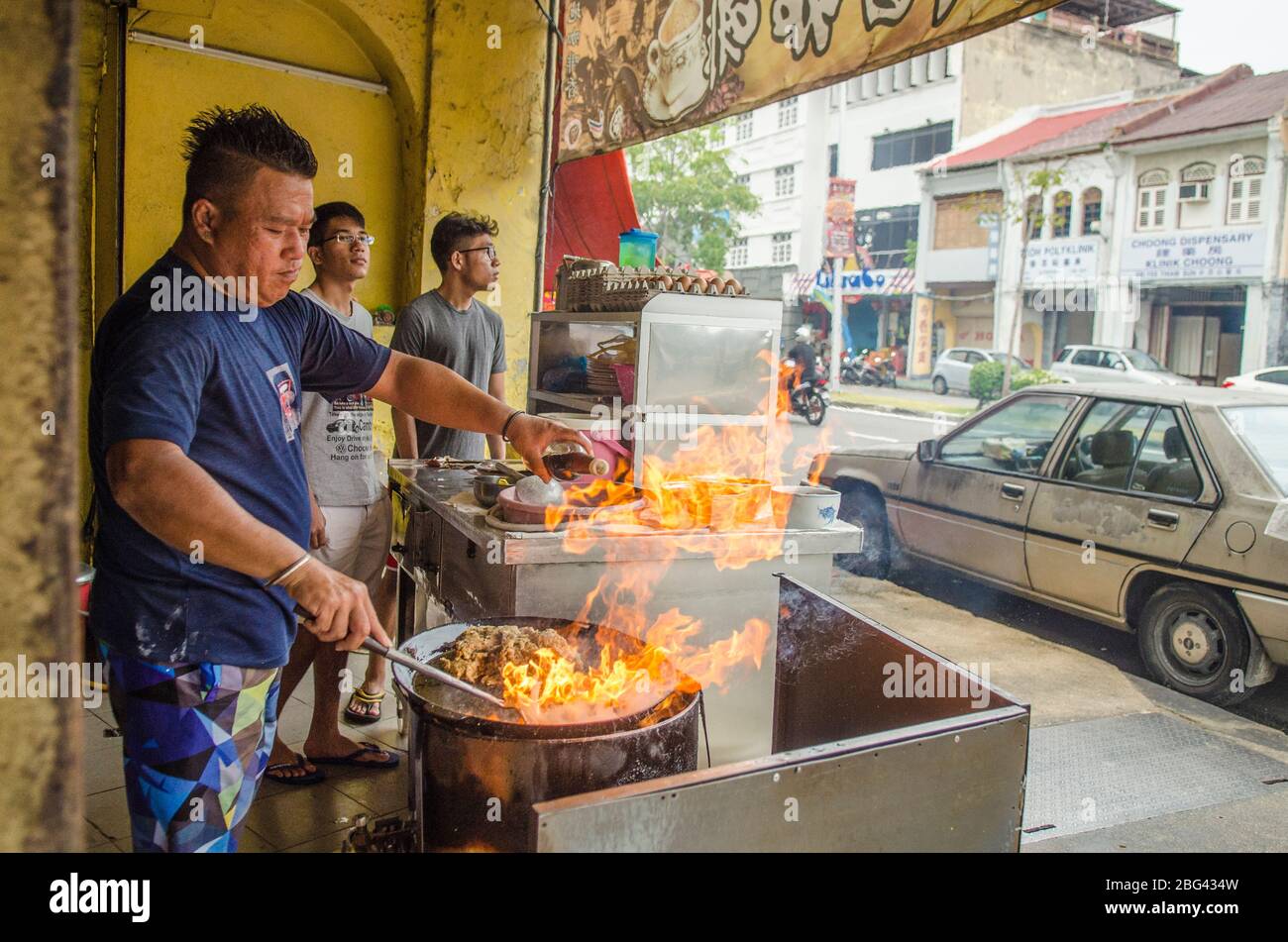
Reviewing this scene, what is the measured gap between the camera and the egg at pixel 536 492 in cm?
305

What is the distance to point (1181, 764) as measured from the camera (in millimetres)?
4270

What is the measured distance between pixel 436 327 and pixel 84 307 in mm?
2149

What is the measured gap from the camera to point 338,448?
3959mm

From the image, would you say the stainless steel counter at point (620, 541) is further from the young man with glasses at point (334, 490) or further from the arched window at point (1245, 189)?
the arched window at point (1245, 189)

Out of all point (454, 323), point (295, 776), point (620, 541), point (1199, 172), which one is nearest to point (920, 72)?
point (1199, 172)

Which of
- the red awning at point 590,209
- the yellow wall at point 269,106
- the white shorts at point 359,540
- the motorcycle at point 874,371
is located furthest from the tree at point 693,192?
the white shorts at point 359,540

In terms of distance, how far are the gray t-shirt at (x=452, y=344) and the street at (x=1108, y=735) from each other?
2.63 m

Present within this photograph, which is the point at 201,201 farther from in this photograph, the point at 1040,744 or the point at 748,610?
the point at 1040,744

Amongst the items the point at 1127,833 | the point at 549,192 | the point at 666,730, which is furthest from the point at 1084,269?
the point at 666,730

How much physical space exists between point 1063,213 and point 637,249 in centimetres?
2477

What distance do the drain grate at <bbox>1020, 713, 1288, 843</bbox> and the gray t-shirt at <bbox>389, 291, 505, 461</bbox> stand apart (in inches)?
119

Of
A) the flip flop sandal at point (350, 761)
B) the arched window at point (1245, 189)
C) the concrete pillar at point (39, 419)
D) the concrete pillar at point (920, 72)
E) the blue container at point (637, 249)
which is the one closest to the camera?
the concrete pillar at point (39, 419)

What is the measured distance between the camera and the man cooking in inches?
72.7

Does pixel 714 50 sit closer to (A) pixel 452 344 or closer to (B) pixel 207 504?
(A) pixel 452 344
